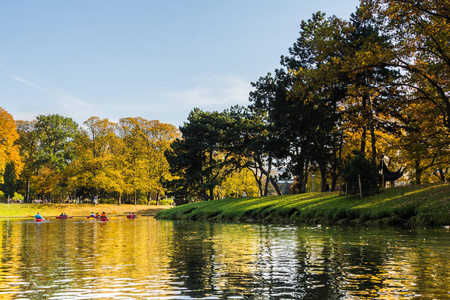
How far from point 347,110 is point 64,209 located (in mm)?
58727

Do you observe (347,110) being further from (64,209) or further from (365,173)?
(64,209)

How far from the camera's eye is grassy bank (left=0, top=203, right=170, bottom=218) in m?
69.2

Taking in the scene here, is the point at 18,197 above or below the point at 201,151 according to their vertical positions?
below

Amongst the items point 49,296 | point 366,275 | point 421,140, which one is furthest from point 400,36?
point 49,296

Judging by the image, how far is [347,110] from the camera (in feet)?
133

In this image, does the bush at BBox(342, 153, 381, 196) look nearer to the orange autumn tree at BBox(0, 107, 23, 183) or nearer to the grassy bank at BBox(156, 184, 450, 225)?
the grassy bank at BBox(156, 184, 450, 225)

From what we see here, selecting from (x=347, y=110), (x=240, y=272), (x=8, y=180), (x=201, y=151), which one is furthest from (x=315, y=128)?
(x=8, y=180)

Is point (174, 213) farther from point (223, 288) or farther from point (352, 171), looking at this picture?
point (223, 288)

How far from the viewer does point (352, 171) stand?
104ft

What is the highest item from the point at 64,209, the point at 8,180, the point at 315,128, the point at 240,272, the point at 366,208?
the point at 315,128

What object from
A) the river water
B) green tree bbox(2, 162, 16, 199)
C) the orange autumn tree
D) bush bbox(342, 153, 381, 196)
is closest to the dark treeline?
bush bbox(342, 153, 381, 196)

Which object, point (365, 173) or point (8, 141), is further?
point (8, 141)

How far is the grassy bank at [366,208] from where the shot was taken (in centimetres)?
2355

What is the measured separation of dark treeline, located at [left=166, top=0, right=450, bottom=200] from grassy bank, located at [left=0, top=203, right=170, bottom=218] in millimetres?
10988
